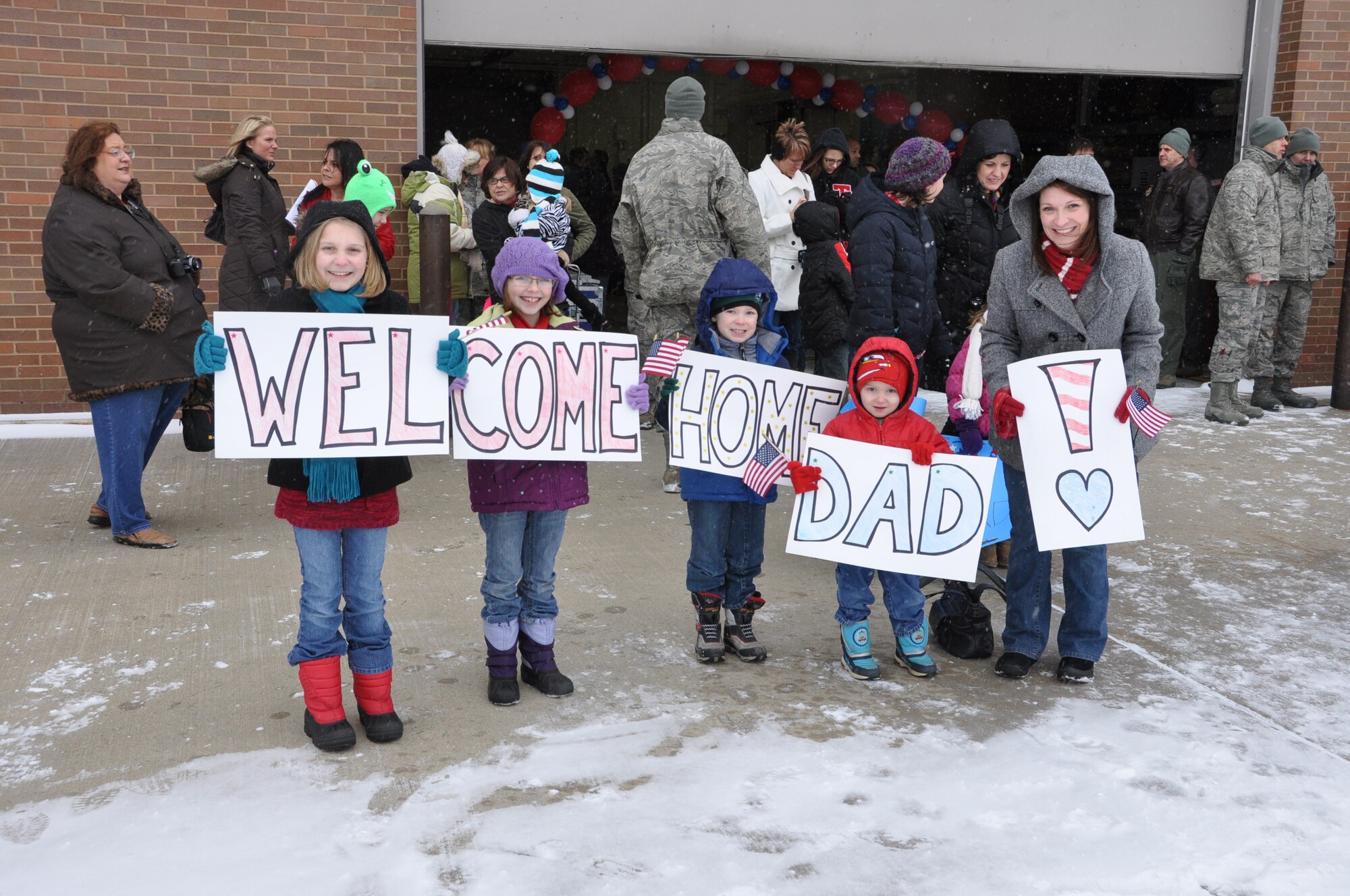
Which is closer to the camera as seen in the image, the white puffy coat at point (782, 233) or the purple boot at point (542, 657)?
the purple boot at point (542, 657)

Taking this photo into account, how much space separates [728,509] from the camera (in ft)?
13.6

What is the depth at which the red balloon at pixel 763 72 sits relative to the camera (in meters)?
11.0

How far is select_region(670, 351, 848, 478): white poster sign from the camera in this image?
404 centimetres

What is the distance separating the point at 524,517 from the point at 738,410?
850 millimetres

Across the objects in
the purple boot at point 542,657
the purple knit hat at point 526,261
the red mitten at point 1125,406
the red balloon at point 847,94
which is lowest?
the purple boot at point 542,657

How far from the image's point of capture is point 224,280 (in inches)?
261

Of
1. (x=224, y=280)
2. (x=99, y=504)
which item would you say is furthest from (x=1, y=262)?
(x=99, y=504)

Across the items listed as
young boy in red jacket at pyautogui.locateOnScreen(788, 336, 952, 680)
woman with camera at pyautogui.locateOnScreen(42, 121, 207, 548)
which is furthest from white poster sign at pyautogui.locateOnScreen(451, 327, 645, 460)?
woman with camera at pyautogui.locateOnScreen(42, 121, 207, 548)

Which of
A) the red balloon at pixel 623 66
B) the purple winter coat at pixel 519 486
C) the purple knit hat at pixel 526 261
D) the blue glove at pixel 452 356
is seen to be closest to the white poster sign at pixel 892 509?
the purple winter coat at pixel 519 486

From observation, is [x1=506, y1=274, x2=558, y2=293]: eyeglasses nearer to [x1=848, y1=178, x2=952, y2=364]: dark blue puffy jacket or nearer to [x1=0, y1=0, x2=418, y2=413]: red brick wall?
[x1=848, y1=178, x2=952, y2=364]: dark blue puffy jacket

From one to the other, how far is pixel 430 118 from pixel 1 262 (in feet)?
26.6

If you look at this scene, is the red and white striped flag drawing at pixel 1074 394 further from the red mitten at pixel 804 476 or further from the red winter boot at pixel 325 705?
the red winter boot at pixel 325 705

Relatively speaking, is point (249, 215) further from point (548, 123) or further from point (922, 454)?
point (548, 123)

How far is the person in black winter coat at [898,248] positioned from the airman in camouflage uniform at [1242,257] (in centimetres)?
449
